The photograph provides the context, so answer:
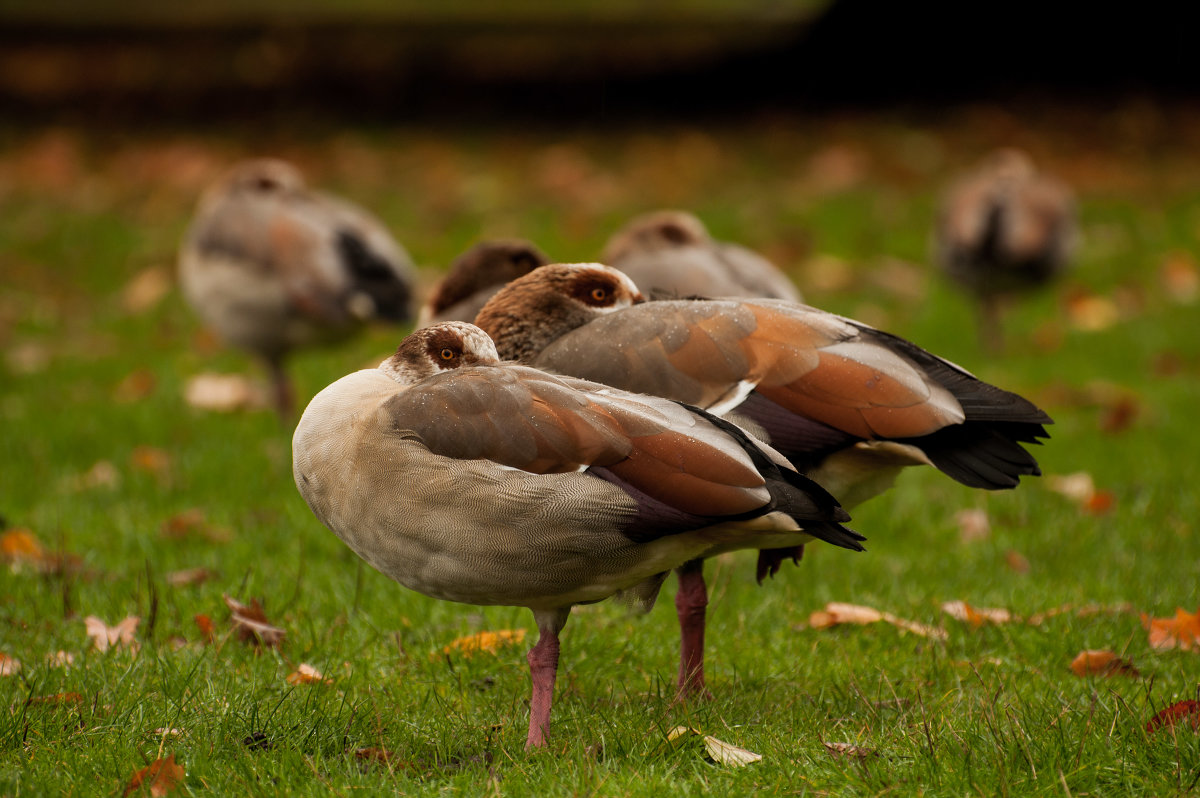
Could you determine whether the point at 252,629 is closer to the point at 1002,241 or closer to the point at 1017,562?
the point at 1017,562

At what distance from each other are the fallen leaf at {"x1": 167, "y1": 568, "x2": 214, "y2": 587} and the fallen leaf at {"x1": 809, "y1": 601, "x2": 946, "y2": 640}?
209 centimetres

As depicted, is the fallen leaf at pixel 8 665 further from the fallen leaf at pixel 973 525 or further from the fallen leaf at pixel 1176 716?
the fallen leaf at pixel 973 525

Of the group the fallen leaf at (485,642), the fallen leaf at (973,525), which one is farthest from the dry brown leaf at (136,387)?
the fallen leaf at (973,525)

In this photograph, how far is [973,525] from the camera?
5.68 metres

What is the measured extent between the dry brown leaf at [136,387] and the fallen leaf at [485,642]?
15.8 feet

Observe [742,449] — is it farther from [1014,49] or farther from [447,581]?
[1014,49]

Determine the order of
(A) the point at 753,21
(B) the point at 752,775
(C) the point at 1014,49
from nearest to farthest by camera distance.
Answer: (B) the point at 752,775, (C) the point at 1014,49, (A) the point at 753,21

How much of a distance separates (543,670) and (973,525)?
9.88 feet

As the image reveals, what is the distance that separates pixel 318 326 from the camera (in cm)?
728

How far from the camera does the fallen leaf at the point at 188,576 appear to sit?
4.61 m

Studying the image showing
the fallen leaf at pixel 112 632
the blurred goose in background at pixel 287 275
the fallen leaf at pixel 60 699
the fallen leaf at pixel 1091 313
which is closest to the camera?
the fallen leaf at pixel 60 699

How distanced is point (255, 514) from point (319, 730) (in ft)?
8.73

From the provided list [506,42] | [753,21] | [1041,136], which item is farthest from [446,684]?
[753,21]

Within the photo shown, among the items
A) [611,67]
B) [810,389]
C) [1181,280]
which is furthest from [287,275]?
[611,67]
